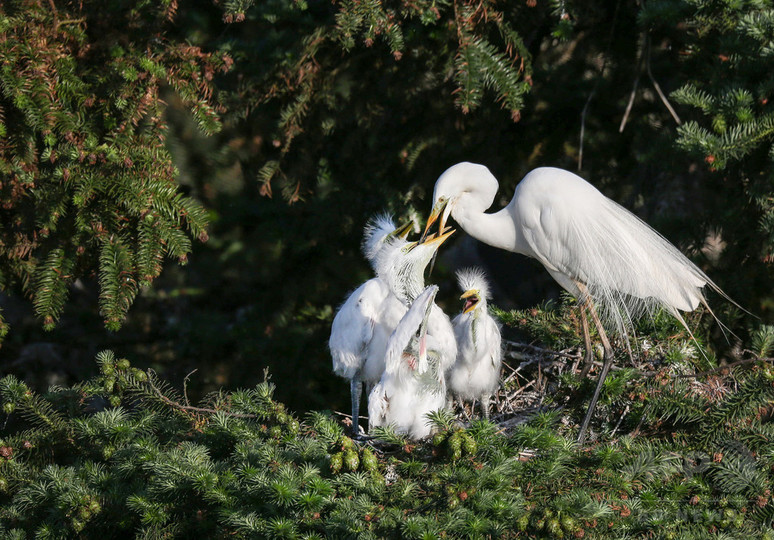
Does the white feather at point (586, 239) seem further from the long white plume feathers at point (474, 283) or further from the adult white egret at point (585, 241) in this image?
the long white plume feathers at point (474, 283)

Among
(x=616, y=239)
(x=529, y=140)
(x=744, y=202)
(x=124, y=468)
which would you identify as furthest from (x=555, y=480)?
(x=529, y=140)

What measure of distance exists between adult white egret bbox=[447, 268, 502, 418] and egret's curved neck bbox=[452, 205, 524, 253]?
0.62 ft

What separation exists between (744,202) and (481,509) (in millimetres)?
1935

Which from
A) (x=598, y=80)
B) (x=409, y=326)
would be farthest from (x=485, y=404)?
(x=598, y=80)

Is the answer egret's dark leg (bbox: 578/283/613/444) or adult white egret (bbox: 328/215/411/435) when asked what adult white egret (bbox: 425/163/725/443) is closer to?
egret's dark leg (bbox: 578/283/613/444)

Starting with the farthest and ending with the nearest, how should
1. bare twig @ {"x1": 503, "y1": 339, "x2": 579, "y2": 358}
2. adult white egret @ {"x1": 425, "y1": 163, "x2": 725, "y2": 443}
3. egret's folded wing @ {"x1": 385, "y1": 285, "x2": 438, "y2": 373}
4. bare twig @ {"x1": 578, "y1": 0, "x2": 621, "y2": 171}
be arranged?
bare twig @ {"x1": 578, "y1": 0, "x2": 621, "y2": 171}, bare twig @ {"x1": 503, "y1": 339, "x2": 579, "y2": 358}, adult white egret @ {"x1": 425, "y1": 163, "x2": 725, "y2": 443}, egret's folded wing @ {"x1": 385, "y1": 285, "x2": 438, "y2": 373}

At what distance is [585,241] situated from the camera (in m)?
2.65

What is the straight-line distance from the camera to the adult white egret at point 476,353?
2744 mm

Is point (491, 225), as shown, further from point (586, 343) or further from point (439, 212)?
point (586, 343)

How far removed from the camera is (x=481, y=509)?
150cm

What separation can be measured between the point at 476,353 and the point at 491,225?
48 centimetres

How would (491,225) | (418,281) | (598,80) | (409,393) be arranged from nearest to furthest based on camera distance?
(409,393), (418,281), (491,225), (598,80)

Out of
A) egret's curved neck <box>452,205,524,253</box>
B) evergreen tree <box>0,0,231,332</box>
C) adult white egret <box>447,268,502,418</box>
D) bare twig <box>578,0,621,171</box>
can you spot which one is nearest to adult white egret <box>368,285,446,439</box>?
adult white egret <box>447,268,502,418</box>

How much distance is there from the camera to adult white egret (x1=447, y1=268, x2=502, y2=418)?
2744 millimetres
